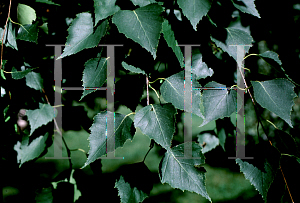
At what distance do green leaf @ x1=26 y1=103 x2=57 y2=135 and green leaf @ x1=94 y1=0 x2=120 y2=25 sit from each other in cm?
41

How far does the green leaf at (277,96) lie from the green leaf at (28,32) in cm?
64

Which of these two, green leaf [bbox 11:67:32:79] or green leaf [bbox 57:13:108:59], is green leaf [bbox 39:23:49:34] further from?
green leaf [bbox 57:13:108:59]

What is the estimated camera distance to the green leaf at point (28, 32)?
2.27ft

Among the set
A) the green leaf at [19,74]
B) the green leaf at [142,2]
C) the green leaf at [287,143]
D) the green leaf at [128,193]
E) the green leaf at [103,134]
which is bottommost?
the green leaf at [128,193]

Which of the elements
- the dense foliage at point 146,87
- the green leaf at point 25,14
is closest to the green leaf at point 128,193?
the dense foliage at point 146,87

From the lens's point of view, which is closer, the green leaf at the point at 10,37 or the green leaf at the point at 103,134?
the green leaf at the point at 103,134

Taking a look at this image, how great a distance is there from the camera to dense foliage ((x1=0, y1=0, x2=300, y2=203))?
560 millimetres

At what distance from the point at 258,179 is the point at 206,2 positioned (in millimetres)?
452

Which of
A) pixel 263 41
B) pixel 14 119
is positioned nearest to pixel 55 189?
pixel 14 119

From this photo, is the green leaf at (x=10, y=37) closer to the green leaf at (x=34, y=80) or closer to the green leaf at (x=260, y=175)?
the green leaf at (x=34, y=80)

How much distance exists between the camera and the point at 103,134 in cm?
56

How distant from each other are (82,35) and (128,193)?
0.42 meters

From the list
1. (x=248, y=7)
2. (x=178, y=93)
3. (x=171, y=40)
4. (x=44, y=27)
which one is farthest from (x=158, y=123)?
(x=44, y=27)

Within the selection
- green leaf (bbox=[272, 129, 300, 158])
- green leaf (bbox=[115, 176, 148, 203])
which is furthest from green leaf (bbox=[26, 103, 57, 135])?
green leaf (bbox=[272, 129, 300, 158])
